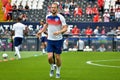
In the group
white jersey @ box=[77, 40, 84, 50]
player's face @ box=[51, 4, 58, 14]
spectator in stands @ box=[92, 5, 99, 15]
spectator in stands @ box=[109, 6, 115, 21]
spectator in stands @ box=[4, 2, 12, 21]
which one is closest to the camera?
player's face @ box=[51, 4, 58, 14]

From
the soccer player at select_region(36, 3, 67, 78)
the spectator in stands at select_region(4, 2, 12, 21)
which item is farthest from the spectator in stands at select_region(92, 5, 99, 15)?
the soccer player at select_region(36, 3, 67, 78)

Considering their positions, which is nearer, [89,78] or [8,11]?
[89,78]

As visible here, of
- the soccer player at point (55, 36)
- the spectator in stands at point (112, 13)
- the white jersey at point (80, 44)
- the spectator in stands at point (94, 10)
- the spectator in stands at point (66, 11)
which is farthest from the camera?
the spectator in stands at point (66, 11)

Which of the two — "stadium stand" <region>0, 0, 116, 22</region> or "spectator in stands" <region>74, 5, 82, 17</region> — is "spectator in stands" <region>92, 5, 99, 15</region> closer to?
"stadium stand" <region>0, 0, 116, 22</region>

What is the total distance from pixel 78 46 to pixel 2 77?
22943 millimetres

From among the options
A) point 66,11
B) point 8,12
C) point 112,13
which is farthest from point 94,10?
point 8,12

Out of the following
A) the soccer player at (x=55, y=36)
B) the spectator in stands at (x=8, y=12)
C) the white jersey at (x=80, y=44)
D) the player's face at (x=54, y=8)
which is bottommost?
the white jersey at (x=80, y=44)

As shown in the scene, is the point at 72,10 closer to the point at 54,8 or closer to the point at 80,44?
the point at 80,44

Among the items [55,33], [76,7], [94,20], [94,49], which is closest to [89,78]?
[55,33]

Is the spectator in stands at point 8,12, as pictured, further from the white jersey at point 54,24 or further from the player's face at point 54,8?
the player's face at point 54,8

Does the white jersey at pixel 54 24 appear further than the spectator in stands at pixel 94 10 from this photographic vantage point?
No

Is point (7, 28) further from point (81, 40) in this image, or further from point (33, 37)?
point (81, 40)

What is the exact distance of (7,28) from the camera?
4322 cm

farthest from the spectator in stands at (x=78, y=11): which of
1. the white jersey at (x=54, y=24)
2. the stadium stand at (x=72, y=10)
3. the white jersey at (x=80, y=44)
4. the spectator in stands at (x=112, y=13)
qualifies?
the white jersey at (x=54, y=24)
